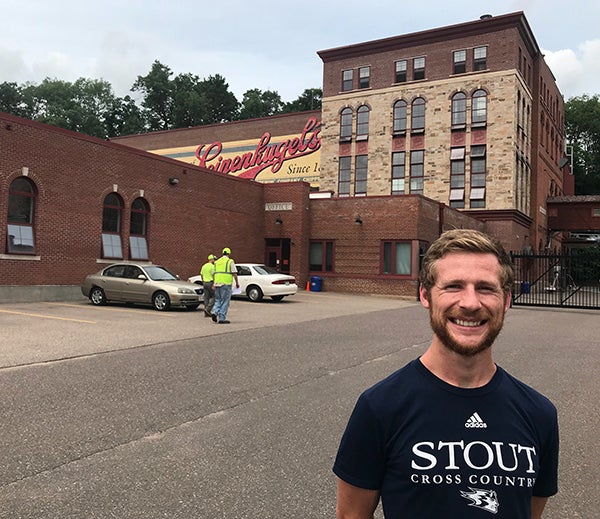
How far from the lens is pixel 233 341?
1079 centimetres

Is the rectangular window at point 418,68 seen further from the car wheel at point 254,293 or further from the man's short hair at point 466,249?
the man's short hair at point 466,249

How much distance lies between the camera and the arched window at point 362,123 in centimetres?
3992

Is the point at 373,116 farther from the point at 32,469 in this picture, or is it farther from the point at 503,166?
the point at 32,469

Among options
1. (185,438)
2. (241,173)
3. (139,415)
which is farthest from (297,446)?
(241,173)

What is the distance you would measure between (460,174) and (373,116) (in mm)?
7777

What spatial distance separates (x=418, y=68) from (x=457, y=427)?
40440 mm

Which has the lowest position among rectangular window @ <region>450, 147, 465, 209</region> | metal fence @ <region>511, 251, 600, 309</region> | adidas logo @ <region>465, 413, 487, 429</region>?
metal fence @ <region>511, 251, 600, 309</region>

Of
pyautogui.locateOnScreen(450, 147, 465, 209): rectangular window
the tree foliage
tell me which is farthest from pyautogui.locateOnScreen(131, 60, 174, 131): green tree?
pyautogui.locateOnScreen(450, 147, 465, 209): rectangular window

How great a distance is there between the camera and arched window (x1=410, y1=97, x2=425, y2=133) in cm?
3816

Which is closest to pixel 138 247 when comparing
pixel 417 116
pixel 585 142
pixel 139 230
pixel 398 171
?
pixel 139 230

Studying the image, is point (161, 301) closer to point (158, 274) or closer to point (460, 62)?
point (158, 274)

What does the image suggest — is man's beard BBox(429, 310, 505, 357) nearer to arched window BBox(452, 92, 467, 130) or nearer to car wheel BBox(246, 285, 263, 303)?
car wheel BBox(246, 285, 263, 303)

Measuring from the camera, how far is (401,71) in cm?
3912

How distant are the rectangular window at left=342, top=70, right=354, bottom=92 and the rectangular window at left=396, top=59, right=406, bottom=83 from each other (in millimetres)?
3603
